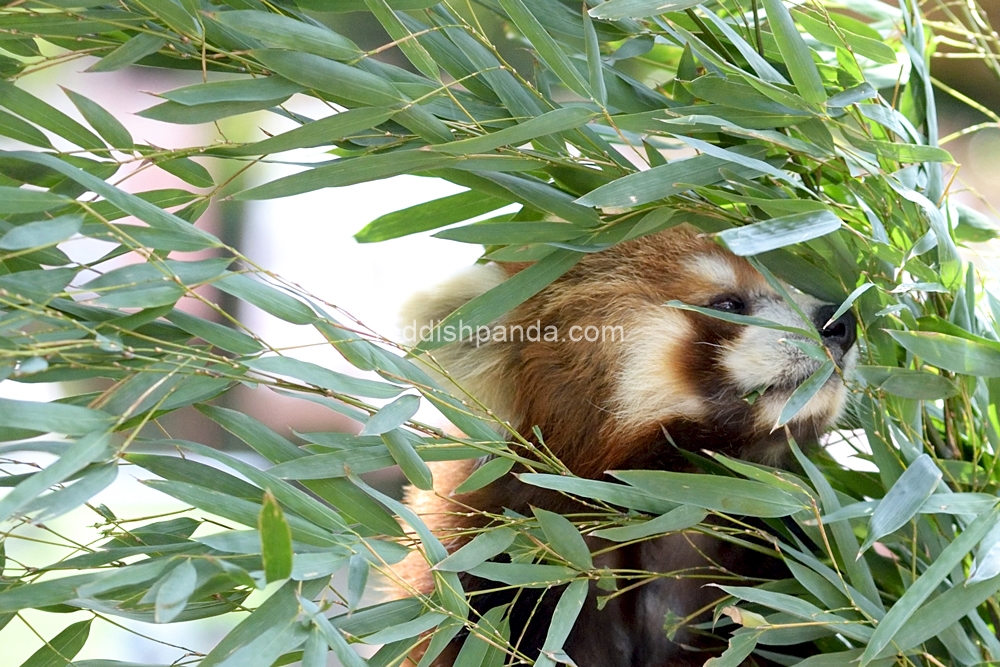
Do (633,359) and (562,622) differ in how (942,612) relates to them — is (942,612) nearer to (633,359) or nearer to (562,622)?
(562,622)

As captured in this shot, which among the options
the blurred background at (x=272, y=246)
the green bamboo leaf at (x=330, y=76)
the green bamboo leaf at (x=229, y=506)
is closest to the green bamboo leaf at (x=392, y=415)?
the green bamboo leaf at (x=229, y=506)

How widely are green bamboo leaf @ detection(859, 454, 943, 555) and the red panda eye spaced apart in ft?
1.66

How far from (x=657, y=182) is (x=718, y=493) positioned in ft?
1.29

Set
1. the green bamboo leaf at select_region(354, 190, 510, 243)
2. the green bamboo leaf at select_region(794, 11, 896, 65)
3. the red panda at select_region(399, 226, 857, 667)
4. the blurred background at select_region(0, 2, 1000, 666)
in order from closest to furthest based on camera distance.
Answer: the green bamboo leaf at select_region(794, 11, 896, 65) < the green bamboo leaf at select_region(354, 190, 510, 243) < the red panda at select_region(399, 226, 857, 667) < the blurred background at select_region(0, 2, 1000, 666)

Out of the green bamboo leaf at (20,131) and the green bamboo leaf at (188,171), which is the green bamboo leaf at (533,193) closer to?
the green bamboo leaf at (188,171)

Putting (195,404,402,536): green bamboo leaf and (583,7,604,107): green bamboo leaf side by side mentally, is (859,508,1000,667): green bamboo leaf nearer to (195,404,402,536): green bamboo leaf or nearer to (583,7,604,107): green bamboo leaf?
(195,404,402,536): green bamboo leaf

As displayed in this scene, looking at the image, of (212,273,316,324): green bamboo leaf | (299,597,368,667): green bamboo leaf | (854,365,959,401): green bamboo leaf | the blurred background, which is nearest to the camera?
(299,597,368,667): green bamboo leaf

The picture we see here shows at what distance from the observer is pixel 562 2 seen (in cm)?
108

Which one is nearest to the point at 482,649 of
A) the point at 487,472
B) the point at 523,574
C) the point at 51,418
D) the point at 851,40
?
the point at 523,574

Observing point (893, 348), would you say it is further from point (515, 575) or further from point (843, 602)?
point (515, 575)

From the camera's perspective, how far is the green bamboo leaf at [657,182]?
0.97 metres

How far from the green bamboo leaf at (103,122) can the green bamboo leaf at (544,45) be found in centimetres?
48

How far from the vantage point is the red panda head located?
1390 mm

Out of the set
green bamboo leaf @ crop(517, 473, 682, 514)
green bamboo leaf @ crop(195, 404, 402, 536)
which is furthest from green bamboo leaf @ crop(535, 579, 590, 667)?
green bamboo leaf @ crop(195, 404, 402, 536)
